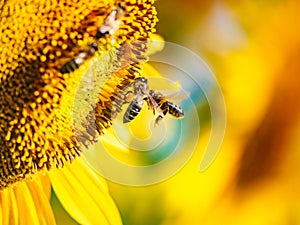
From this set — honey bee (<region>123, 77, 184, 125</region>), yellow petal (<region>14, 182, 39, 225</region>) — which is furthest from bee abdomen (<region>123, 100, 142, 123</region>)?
yellow petal (<region>14, 182, 39, 225</region>)

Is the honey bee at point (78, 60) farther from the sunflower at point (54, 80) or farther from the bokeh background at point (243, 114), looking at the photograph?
the bokeh background at point (243, 114)

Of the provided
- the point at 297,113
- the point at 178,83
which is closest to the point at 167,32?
the point at 178,83

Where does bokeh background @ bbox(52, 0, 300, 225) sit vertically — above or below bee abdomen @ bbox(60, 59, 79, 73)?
above

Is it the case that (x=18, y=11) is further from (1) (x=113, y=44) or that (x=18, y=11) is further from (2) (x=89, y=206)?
(2) (x=89, y=206)

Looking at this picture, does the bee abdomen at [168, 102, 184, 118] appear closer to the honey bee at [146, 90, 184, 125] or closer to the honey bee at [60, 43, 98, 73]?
the honey bee at [146, 90, 184, 125]

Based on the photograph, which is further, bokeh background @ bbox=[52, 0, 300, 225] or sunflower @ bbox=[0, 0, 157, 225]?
bokeh background @ bbox=[52, 0, 300, 225]

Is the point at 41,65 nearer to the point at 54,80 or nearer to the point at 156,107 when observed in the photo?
the point at 54,80
